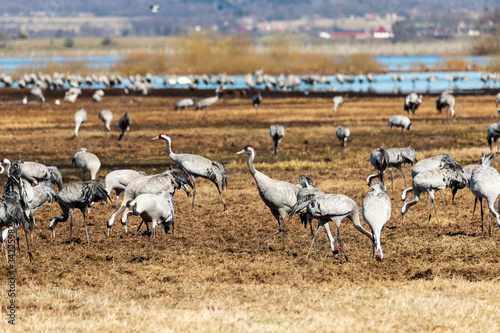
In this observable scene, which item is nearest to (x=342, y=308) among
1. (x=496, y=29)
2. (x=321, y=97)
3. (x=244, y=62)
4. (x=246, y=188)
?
(x=246, y=188)

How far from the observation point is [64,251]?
9.84 meters

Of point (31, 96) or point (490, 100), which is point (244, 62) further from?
point (490, 100)

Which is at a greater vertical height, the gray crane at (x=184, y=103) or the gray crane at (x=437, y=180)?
the gray crane at (x=184, y=103)

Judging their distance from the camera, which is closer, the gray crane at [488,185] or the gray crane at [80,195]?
the gray crane at [488,185]

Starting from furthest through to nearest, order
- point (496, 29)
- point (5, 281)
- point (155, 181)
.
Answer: point (496, 29)
point (155, 181)
point (5, 281)

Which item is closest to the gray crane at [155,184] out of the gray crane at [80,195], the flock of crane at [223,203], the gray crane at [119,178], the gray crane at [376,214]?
the flock of crane at [223,203]

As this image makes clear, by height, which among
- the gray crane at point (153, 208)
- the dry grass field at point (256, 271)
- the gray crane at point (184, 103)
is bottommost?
the dry grass field at point (256, 271)

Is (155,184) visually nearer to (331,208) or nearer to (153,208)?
(153,208)

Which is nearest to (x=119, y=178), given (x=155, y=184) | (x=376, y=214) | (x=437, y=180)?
(x=155, y=184)

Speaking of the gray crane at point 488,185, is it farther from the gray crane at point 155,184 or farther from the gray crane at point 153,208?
the gray crane at point 155,184

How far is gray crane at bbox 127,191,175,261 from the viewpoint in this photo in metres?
9.23

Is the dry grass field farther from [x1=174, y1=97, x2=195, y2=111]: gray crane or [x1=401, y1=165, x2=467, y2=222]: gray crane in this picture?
[x1=174, y1=97, x2=195, y2=111]: gray crane

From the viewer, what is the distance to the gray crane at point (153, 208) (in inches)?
364

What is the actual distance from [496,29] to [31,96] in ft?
151
